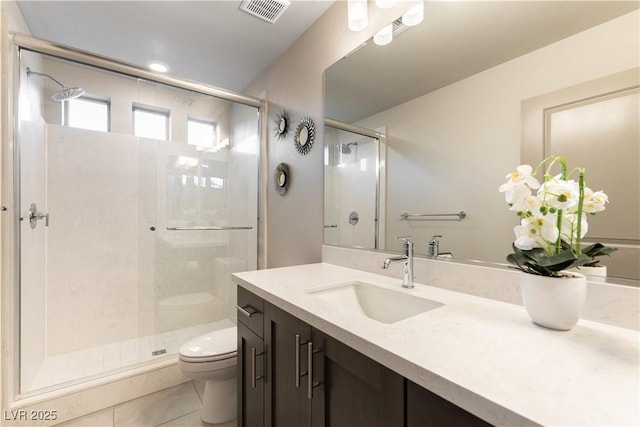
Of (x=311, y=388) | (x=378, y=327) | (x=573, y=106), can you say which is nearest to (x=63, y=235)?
(x=311, y=388)

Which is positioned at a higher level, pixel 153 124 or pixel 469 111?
pixel 153 124

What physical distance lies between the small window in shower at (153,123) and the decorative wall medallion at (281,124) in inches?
35.4

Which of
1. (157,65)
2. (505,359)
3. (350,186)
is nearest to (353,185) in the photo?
(350,186)

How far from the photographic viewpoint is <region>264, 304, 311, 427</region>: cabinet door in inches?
33.6

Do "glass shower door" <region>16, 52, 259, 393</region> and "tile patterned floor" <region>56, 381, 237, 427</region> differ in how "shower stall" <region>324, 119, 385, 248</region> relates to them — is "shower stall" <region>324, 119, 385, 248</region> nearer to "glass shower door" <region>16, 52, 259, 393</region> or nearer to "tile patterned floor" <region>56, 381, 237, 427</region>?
"glass shower door" <region>16, 52, 259, 393</region>

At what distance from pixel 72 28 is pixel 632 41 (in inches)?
111

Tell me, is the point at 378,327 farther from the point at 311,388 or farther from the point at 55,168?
the point at 55,168

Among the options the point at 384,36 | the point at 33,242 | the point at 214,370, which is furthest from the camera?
the point at 33,242

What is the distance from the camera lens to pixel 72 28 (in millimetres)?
Answer: 1822

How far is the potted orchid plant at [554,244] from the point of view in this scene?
2.18ft

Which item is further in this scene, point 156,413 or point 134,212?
point 134,212

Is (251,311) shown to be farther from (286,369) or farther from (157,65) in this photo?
(157,65)

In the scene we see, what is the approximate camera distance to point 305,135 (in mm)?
1869

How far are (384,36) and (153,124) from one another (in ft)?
6.45
